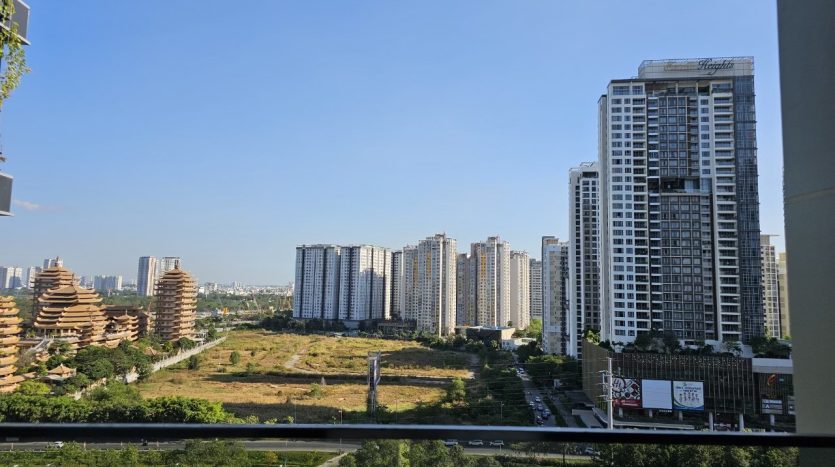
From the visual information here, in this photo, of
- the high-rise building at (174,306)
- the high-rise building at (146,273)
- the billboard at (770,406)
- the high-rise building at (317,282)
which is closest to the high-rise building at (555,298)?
the billboard at (770,406)

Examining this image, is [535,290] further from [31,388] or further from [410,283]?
[31,388]

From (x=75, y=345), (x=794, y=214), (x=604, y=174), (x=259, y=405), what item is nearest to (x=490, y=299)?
(x=604, y=174)

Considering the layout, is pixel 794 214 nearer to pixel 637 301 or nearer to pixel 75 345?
pixel 637 301

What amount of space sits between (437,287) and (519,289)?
594 centimetres

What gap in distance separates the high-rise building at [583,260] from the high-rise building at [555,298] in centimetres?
145

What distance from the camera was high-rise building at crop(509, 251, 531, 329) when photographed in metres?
28.4

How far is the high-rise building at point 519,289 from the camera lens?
93.0 ft

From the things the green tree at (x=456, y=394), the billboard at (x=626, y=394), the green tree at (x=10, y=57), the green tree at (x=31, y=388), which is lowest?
the green tree at (x=456, y=394)

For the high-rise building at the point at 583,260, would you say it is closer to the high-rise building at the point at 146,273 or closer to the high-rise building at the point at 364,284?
the high-rise building at the point at 364,284

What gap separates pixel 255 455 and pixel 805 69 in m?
1.23

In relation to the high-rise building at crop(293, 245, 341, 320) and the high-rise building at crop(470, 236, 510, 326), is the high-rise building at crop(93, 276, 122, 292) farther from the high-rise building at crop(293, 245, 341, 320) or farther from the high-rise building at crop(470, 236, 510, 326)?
the high-rise building at crop(470, 236, 510, 326)

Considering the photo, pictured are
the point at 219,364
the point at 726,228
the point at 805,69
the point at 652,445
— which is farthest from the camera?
the point at 219,364

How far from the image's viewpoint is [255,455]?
2.62 ft

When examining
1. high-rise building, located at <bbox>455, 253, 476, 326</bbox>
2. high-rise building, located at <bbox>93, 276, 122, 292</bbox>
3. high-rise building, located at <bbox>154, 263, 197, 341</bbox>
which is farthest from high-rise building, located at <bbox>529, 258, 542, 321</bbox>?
high-rise building, located at <bbox>93, 276, 122, 292</bbox>
